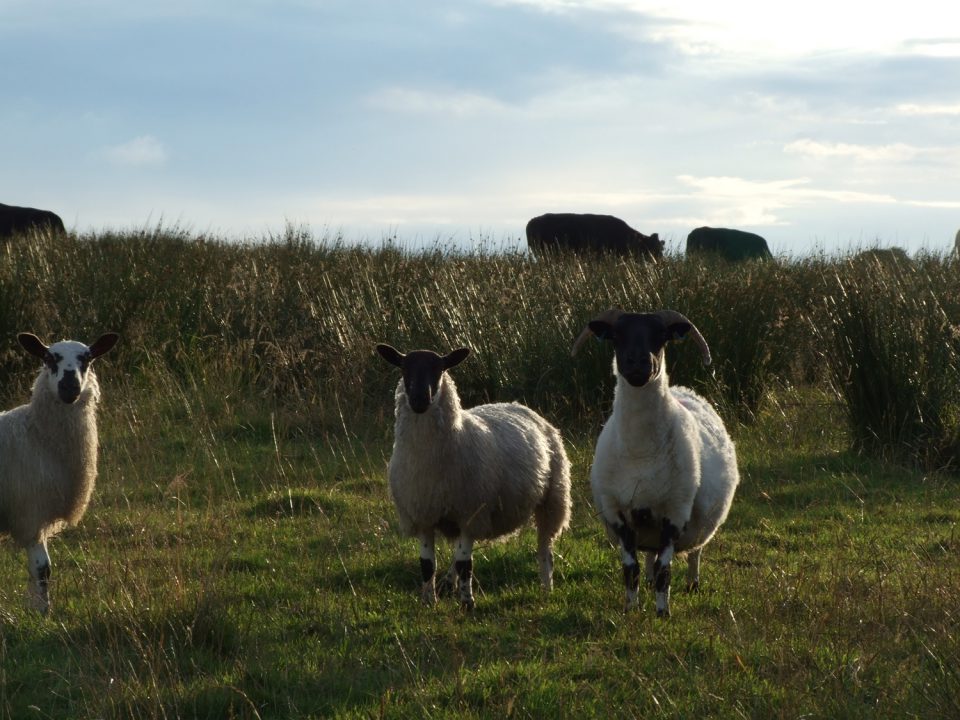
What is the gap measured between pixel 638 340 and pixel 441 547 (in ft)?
8.25

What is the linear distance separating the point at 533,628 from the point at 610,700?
3.49 ft

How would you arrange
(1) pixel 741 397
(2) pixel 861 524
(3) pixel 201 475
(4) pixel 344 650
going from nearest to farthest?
(4) pixel 344 650
(2) pixel 861 524
(3) pixel 201 475
(1) pixel 741 397

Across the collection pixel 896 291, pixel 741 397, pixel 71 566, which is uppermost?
pixel 896 291

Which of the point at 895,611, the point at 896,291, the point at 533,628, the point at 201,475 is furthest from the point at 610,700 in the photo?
the point at 896,291

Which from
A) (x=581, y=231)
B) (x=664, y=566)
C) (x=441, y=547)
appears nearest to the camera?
(x=664, y=566)

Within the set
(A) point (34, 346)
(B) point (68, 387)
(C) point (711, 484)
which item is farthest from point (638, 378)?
(A) point (34, 346)

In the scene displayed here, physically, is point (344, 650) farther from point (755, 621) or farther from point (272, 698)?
point (755, 621)

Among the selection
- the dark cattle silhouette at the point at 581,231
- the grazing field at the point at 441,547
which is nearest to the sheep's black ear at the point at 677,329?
the grazing field at the point at 441,547

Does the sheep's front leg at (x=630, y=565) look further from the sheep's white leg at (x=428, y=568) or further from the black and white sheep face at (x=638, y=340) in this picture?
the sheep's white leg at (x=428, y=568)

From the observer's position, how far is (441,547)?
734cm

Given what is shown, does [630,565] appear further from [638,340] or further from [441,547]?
[441,547]

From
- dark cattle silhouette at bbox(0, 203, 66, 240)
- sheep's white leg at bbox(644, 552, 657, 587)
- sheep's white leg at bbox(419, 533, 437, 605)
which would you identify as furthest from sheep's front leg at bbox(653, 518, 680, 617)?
dark cattle silhouette at bbox(0, 203, 66, 240)

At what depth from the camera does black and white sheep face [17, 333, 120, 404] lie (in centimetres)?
614

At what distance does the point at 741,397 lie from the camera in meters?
11.3
